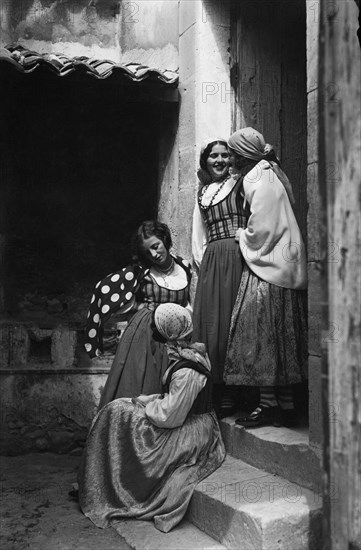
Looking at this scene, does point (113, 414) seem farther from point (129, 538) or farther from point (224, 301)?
point (224, 301)

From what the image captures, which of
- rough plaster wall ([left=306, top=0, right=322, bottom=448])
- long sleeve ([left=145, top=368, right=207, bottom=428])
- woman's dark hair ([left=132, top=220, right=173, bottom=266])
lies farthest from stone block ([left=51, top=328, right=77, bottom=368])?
rough plaster wall ([left=306, top=0, right=322, bottom=448])

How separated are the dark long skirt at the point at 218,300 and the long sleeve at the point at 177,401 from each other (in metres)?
0.54

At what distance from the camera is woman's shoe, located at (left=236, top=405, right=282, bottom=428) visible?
14.2 feet

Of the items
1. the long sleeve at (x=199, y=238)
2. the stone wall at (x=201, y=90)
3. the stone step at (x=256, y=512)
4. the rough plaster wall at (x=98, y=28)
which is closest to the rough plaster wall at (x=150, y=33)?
the rough plaster wall at (x=98, y=28)

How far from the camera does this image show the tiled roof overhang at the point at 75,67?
4930 mm

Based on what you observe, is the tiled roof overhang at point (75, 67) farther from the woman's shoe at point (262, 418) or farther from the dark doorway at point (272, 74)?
the woman's shoe at point (262, 418)

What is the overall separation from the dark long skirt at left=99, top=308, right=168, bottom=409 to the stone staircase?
0.76 m

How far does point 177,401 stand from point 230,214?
1.44 m

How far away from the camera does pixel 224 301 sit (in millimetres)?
4664

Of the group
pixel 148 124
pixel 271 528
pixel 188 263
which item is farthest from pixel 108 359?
pixel 271 528

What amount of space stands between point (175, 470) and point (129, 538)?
492 mm

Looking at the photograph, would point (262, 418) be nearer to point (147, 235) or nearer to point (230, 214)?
point (230, 214)

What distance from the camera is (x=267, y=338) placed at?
4.29 meters

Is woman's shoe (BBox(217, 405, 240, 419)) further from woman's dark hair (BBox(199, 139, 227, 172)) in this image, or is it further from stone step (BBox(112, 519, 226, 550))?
woman's dark hair (BBox(199, 139, 227, 172))
